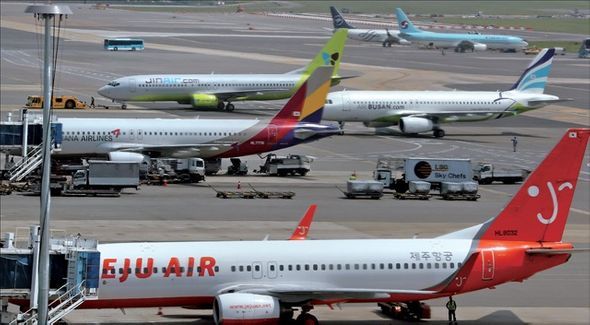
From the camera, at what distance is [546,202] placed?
4712 centimetres

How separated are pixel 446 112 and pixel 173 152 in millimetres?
35788

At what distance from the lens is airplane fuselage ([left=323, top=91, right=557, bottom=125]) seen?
113 metres

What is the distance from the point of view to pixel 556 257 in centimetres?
4625

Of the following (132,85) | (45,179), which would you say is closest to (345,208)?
(45,179)

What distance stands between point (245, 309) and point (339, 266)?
13.8 feet

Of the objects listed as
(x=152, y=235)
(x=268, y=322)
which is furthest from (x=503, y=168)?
(x=268, y=322)

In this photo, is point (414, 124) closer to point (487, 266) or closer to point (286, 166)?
point (286, 166)

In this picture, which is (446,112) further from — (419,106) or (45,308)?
(45,308)

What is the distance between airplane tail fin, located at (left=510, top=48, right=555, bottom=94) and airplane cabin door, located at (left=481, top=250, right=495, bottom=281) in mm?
73415

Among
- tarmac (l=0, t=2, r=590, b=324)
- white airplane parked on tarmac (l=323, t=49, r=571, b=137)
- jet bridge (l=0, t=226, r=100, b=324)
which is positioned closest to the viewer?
jet bridge (l=0, t=226, r=100, b=324)

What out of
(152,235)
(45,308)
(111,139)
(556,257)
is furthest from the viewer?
(111,139)

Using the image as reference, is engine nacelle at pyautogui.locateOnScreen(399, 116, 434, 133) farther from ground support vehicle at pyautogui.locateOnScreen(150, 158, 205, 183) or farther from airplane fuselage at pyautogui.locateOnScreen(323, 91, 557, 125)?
ground support vehicle at pyautogui.locateOnScreen(150, 158, 205, 183)

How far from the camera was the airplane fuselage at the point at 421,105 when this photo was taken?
370ft

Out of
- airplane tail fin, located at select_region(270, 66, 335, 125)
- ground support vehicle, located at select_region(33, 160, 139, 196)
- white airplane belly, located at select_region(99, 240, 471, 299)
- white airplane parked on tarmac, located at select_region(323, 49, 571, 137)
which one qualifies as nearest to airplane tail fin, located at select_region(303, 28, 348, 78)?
white airplane parked on tarmac, located at select_region(323, 49, 571, 137)
